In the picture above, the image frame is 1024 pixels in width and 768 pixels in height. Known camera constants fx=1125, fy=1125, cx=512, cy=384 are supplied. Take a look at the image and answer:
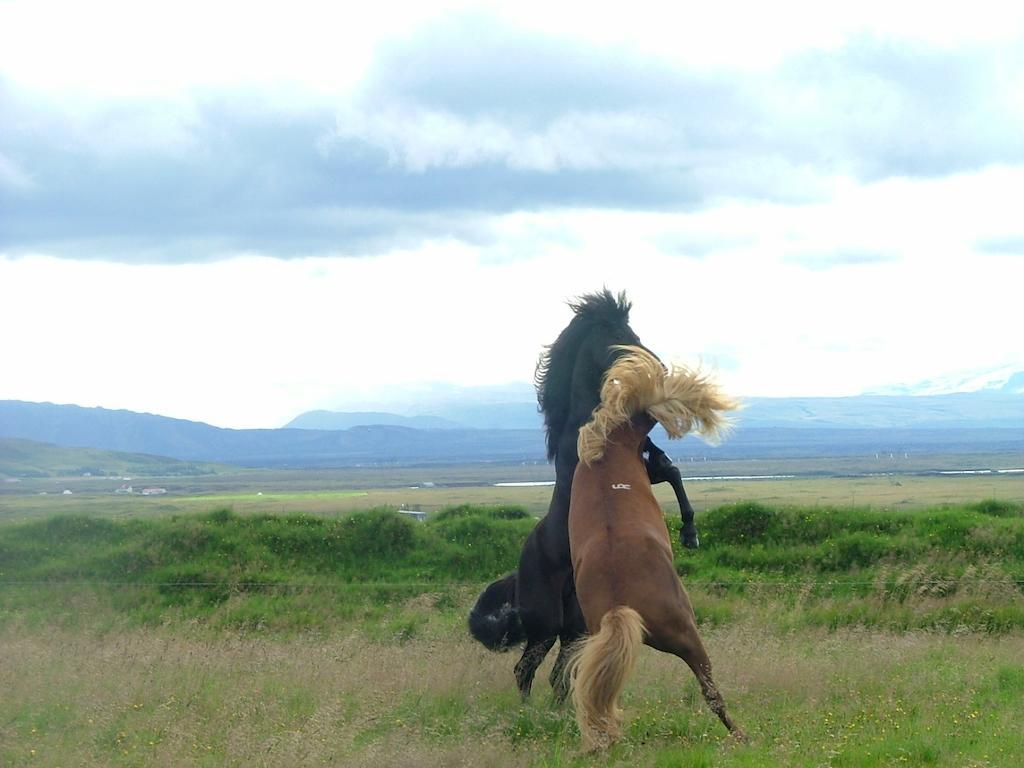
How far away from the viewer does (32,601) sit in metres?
17.1

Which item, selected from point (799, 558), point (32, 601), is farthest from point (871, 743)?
point (32, 601)

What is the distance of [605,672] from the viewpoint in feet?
22.7

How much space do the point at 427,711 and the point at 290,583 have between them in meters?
9.69

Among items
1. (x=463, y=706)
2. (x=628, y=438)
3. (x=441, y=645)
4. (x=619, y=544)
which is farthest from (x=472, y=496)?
(x=619, y=544)

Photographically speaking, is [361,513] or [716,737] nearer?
[716,737]

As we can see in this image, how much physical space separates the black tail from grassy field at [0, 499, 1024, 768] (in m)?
0.49

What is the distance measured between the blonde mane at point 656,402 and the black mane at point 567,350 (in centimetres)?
83

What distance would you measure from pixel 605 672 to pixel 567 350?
2.72 meters

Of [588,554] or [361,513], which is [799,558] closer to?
[361,513]

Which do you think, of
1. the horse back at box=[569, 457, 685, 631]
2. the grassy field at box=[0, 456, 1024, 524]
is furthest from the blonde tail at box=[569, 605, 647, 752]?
the grassy field at box=[0, 456, 1024, 524]

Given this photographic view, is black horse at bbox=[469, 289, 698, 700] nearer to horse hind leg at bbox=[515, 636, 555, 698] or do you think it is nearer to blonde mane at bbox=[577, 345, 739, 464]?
horse hind leg at bbox=[515, 636, 555, 698]

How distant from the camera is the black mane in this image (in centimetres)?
859

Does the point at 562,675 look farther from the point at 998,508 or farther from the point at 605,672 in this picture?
the point at 998,508

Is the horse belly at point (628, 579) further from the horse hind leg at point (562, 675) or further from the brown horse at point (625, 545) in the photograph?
the horse hind leg at point (562, 675)
